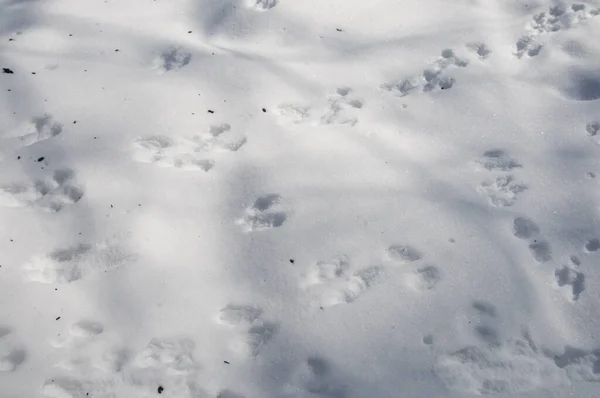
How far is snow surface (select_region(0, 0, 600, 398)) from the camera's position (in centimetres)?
166

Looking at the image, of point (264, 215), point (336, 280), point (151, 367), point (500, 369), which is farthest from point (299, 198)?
point (500, 369)

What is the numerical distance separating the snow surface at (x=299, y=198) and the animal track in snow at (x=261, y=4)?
1 cm

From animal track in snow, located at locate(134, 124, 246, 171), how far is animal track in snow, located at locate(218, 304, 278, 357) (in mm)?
632

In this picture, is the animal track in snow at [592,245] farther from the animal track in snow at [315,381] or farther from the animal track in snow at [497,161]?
the animal track in snow at [315,381]

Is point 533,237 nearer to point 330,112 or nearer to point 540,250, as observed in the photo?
point 540,250

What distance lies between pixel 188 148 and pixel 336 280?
2.77 feet

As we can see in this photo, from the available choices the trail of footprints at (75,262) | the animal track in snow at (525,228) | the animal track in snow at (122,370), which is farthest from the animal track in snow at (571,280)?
the trail of footprints at (75,262)

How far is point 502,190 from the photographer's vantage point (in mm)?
2002

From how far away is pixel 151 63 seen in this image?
244cm

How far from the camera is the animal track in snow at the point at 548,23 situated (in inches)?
96.4

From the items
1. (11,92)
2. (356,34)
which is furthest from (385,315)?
(11,92)

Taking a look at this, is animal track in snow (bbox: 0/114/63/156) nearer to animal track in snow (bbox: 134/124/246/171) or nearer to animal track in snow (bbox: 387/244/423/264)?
animal track in snow (bbox: 134/124/246/171)

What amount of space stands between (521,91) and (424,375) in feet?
4.52

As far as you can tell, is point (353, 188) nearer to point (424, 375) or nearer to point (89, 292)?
point (424, 375)
